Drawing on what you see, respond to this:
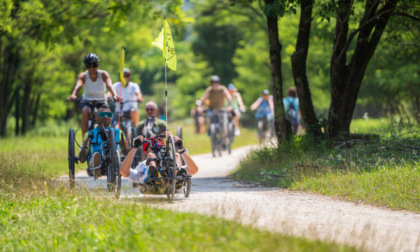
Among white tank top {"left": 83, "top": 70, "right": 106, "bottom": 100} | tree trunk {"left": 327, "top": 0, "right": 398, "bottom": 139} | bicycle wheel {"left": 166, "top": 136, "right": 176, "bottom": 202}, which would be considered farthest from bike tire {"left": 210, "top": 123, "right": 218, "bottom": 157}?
bicycle wheel {"left": 166, "top": 136, "right": 176, "bottom": 202}

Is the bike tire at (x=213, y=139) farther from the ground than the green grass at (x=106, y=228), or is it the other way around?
the bike tire at (x=213, y=139)

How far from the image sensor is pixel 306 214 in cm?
834

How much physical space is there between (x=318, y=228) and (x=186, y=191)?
9.35ft

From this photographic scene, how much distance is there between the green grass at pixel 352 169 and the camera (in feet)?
31.5

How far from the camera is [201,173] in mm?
15484

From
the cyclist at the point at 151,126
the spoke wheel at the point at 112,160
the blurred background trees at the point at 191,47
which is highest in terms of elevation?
the blurred background trees at the point at 191,47

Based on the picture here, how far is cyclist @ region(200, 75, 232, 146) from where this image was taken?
798 inches

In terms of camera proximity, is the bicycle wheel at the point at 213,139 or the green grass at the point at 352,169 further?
the bicycle wheel at the point at 213,139

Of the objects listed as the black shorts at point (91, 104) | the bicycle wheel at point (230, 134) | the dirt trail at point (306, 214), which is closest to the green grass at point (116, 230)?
the dirt trail at point (306, 214)

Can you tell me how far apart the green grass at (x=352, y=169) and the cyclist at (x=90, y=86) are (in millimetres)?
3079

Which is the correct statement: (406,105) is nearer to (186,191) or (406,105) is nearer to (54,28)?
(54,28)

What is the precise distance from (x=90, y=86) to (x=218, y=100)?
8.31m

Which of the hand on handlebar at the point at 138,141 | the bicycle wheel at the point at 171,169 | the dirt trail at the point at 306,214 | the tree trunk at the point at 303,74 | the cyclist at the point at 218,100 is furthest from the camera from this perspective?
the cyclist at the point at 218,100

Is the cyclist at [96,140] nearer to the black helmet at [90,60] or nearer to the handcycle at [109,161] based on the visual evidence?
the handcycle at [109,161]
